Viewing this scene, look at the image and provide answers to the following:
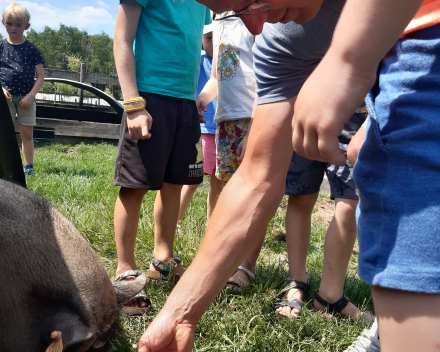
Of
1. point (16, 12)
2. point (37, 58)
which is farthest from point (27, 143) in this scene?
point (16, 12)

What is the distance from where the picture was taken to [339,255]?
2.67 metres

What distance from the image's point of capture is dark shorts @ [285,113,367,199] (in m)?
2.75

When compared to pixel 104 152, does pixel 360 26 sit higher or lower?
higher

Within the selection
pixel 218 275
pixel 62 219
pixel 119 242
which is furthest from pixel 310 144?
pixel 119 242

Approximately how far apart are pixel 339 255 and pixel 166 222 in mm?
1235

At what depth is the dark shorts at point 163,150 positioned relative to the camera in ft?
9.11

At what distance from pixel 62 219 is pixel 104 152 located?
25.5 ft

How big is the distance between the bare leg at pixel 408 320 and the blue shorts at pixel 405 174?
0.04 meters

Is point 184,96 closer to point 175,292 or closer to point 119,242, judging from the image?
point 119,242

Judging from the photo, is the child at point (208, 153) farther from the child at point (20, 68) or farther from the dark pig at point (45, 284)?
the child at point (20, 68)

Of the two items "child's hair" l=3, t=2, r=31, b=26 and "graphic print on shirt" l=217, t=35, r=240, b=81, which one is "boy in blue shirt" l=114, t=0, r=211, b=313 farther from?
"child's hair" l=3, t=2, r=31, b=26

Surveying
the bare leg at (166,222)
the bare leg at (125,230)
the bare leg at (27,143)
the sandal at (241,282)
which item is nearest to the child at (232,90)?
the bare leg at (166,222)

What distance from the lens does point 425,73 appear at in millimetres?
988

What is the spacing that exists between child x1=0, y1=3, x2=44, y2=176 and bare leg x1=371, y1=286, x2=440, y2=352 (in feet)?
21.5
